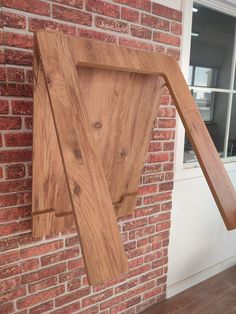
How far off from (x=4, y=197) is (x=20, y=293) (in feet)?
1.71

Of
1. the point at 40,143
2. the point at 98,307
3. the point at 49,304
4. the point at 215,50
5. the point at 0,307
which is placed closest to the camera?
the point at 40,143

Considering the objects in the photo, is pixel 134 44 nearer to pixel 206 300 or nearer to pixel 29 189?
pixel 29 189

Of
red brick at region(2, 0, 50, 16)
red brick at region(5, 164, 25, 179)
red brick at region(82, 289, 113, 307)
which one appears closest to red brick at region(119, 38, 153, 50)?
red brick at region(2, 0, 50, 16)

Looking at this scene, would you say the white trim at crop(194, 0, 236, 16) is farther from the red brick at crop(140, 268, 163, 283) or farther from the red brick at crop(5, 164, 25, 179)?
the red brick at crop(140, 268, 163, 283)

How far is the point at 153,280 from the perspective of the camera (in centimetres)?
193

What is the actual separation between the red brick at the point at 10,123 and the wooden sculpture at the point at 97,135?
14cm

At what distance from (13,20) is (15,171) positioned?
65 cm

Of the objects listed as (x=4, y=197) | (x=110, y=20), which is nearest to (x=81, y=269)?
(x=4, y=197)

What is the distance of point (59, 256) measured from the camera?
1.44 meters

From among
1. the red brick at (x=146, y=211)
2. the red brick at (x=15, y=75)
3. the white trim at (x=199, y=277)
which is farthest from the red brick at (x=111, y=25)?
the white trim at (x=199, y=277)

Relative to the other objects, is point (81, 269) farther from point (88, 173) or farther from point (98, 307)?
point (88, 173)

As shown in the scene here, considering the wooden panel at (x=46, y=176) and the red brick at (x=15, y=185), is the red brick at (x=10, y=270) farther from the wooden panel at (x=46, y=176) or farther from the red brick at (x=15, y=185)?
the red brick at (x=15, y=185)

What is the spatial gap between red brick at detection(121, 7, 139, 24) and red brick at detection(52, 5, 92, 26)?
211 mm

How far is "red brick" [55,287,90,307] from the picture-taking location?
1491 millimetres
